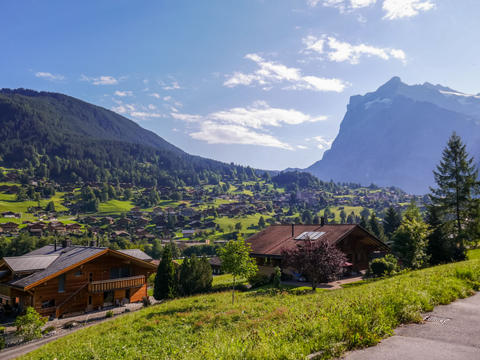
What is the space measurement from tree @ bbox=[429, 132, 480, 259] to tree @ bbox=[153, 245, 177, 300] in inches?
1513

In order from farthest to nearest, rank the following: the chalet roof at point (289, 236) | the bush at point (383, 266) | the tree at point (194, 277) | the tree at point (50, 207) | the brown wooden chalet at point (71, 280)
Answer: the tree at point (50, 207), the chalet roof at point (289, 236), the tree at point (194, 277), the brown wooden chalet at point (71, 280), the bush at point (383, 266)

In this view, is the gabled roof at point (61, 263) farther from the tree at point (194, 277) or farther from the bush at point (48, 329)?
the tree at point (194, 277)

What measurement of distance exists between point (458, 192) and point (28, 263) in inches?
2348

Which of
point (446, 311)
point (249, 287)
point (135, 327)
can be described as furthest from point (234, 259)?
point (446, 311)

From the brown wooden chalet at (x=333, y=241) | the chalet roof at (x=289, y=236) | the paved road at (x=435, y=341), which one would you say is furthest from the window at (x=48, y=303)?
the paved road at (x=435, y=341)

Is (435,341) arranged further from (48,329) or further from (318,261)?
(48,329)

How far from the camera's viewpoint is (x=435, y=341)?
622 centimetres

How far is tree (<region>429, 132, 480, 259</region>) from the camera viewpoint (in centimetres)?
4156

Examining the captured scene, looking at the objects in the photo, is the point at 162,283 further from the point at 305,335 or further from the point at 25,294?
the point at 305,335

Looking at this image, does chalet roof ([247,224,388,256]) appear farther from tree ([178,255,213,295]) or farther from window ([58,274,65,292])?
window ([58,274,65,292])

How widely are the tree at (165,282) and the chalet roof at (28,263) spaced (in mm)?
13739

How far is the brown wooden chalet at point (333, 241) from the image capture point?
39.9 m

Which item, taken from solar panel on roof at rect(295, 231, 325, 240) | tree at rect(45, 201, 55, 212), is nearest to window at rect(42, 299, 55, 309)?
solar panel on roof at rect(295, 231, 325, 240)

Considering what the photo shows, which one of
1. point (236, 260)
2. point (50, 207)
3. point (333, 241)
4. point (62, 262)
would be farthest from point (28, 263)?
point (50, 207)
